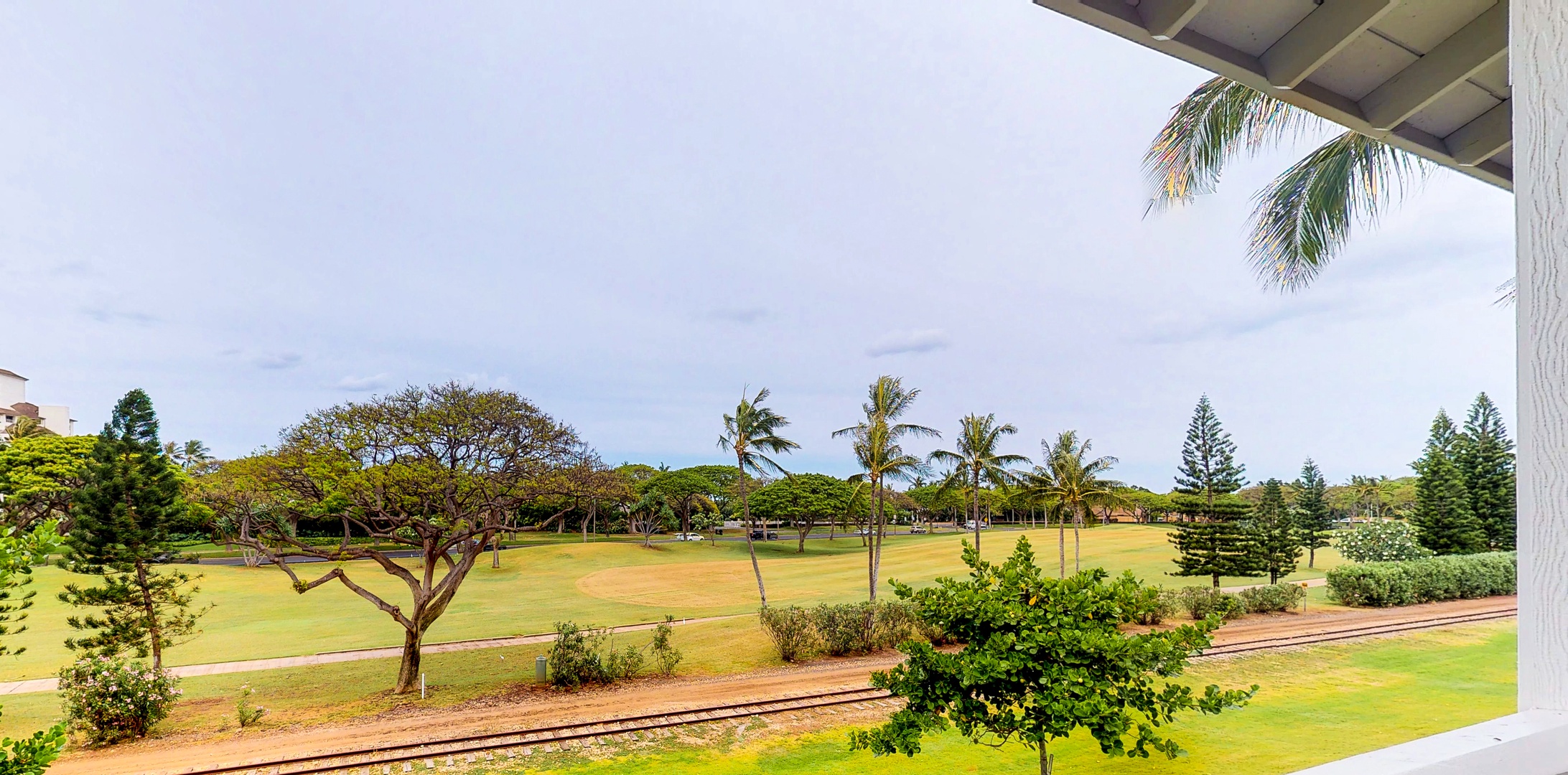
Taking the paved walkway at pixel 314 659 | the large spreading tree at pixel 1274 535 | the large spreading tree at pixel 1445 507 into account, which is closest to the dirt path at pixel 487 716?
the paved walkway at pixel 314 659

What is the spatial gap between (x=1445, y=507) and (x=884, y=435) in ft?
53.7

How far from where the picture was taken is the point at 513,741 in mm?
6555

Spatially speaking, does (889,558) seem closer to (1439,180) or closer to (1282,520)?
(1282,520)

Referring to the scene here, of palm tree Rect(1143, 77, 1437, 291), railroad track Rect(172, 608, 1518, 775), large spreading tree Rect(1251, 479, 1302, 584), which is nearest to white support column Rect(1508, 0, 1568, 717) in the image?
palm tree Rect(1143, 77, 1437, 291)

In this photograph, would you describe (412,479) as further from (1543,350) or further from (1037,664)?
(1543,350)

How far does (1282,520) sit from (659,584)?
1702cm

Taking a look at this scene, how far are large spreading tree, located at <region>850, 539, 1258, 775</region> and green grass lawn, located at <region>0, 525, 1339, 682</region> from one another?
441 inches

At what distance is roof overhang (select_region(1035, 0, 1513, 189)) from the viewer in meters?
1.77

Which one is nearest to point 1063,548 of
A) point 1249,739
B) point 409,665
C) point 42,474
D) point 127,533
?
point 1249,739

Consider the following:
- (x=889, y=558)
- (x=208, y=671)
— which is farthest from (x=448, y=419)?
(x=889, y=558)

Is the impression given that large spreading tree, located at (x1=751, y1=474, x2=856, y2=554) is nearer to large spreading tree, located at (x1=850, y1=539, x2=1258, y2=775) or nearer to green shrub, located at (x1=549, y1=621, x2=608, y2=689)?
green shrub, located at (x1=549, y1=621, x2=608, y2=689)

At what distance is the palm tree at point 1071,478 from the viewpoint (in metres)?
17.7

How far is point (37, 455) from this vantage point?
9602mm

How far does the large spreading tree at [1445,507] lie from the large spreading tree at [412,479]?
2266cm
